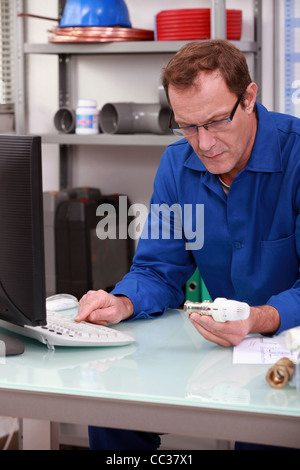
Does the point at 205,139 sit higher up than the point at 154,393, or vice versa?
the point at 205,139

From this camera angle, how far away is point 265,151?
166 cm

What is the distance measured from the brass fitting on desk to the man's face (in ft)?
1.86

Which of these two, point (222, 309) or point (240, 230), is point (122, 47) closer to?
point (240, 230)

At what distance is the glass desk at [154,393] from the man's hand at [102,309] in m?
0.14

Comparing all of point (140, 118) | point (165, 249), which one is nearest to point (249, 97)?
point (165, 249)

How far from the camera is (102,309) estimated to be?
59.6 inches

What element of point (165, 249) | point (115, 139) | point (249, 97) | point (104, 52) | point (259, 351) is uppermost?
point (104, 52)

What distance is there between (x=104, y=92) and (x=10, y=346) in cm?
217

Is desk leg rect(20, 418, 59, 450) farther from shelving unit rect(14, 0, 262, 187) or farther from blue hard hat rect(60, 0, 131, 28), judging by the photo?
blue hard hat rect(60, 0, 131, 28)

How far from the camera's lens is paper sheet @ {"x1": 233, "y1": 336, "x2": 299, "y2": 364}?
127cm

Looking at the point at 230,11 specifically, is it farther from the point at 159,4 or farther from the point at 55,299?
the point at 55,299

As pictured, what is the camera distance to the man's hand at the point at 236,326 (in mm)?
1295

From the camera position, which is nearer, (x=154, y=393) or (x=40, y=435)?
(x=154, y=393)
